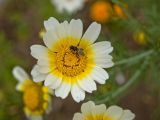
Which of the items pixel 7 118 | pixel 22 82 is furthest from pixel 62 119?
pixel 22 82

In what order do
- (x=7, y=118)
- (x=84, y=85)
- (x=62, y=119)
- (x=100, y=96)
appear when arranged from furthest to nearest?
(x=62, y=119), (x=7, y=118), (x=100, y=96), (x=84, y=85)

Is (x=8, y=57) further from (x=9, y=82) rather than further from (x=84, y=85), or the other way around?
(x=84, y=85)

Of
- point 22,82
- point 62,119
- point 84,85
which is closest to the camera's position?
point 84,85

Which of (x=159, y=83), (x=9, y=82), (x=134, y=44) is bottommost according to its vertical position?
(x=159, y=83)

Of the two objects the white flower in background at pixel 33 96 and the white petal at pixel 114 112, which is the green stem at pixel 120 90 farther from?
the white flower in background at pixel 33 96

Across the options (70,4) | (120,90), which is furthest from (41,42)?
(120,90)

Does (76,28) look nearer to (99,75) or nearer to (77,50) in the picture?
(77,50)
